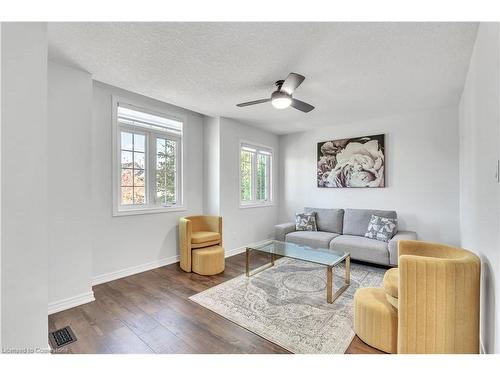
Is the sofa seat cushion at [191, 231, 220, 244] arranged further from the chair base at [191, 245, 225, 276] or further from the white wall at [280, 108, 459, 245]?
the white wall at [280, 108, 459, 245]

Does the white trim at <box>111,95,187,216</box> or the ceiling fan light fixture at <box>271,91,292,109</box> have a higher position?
the ceiling fan light fixture at <box>271,91,292,109</box>

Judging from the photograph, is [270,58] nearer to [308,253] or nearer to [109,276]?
[308,253]

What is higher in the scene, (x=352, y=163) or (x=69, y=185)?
(x=352, y=163)

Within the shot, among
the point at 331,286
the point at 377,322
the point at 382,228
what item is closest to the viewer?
the point at 377,322

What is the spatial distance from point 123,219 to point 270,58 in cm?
264

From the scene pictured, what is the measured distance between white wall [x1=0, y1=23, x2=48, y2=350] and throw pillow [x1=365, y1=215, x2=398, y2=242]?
12.5 feet

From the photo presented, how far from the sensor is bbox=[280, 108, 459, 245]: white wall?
3467 millimetres

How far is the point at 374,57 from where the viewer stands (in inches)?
81.4

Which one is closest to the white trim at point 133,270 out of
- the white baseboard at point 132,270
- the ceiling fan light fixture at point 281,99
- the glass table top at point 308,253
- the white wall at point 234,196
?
the white baseboard at point 132,270

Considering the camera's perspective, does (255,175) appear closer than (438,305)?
No

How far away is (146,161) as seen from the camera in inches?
131

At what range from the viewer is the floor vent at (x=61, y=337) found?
176 cm

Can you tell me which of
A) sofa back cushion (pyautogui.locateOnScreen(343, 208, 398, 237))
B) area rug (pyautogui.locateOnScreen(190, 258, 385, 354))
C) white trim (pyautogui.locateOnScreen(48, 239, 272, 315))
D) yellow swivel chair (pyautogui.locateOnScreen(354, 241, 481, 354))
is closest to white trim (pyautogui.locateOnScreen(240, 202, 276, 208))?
white trim (pyautogui.locateOnScreen(48, 239, 272, 315))

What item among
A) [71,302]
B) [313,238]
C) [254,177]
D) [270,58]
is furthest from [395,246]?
[71,302]
